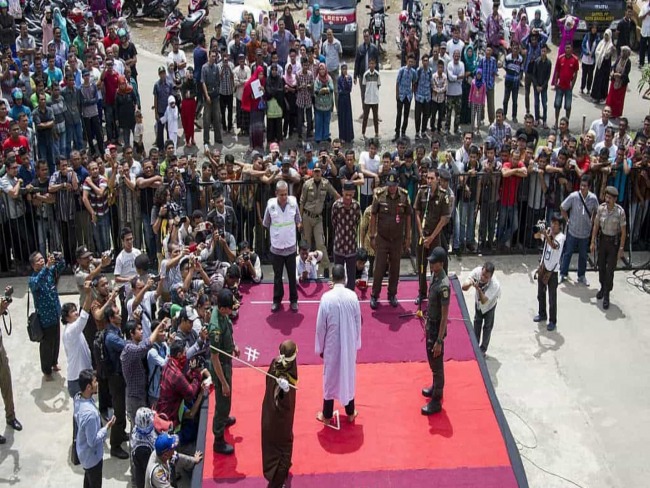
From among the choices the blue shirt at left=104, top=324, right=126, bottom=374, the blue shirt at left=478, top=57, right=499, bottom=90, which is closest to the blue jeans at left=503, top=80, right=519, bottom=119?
the blue shirt at left=478, top=57, right=499, bottom=90

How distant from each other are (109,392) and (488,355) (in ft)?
16.0

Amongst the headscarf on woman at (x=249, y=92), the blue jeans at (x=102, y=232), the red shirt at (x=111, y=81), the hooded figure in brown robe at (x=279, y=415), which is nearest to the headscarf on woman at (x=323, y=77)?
the headscarf on woman at (x=249, y=92)

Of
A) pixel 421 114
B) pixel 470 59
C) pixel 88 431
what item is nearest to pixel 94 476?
pixel 88 431

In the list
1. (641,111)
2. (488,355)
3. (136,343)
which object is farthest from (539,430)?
(641,111)

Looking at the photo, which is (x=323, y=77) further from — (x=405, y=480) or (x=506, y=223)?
(x=405, y=480)

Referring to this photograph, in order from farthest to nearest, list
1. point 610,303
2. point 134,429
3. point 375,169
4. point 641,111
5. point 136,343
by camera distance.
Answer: point 641,111 < point 375,169 < point 610,303 < point 136,343 < point 134,429

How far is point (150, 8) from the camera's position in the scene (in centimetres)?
2700

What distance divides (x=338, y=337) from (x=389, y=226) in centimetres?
270

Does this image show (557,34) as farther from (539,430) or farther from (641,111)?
(539,430)

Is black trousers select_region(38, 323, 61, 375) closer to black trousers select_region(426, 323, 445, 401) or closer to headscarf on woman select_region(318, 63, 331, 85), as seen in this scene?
black trousers select_region(426, 323, 445, 401)

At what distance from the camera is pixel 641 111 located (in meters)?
19.9

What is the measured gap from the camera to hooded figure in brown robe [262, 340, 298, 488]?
336 inches

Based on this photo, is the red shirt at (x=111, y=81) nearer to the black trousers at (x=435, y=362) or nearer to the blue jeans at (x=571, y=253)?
the blue jeans at (x=571, y=253)

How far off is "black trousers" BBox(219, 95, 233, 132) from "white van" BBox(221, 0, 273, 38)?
4.50m
